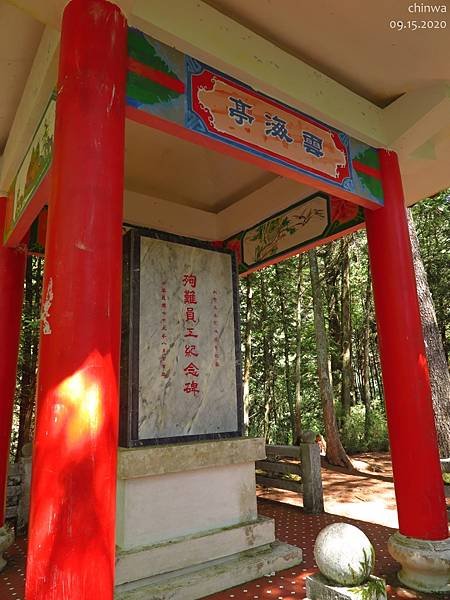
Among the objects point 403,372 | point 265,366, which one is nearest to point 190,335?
point 403,372

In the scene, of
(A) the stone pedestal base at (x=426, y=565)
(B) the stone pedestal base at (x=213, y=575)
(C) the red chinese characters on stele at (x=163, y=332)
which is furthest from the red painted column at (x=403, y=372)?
(C) the red chinese characters on stele at (x=163, y=332)

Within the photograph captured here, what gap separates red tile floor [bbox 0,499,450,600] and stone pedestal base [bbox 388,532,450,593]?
0.07m

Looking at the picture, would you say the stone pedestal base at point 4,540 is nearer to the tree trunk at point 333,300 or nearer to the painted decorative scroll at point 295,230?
the painted decorative scroll at point 295,230

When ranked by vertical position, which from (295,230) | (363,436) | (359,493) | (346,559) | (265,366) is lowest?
(359,493)

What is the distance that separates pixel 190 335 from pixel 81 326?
7.05 ft

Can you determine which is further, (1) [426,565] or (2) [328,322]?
(2) [328,322]

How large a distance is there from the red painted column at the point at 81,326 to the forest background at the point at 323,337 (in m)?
5.84

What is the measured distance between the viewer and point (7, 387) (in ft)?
13.2

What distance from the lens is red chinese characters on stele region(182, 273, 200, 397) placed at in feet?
12.9

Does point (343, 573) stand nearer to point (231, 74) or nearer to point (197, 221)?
point (231, 74)

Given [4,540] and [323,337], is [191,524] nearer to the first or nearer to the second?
[4,540]

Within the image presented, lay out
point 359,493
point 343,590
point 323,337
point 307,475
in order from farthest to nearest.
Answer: point 323,337 < point 359,493 < point 307,475 < point 343,590

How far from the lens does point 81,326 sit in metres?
1.93

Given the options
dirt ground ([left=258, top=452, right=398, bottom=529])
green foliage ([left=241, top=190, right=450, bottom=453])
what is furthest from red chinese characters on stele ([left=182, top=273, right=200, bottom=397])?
green foliage ([left=241, top=190, right=450, bottom=453])
